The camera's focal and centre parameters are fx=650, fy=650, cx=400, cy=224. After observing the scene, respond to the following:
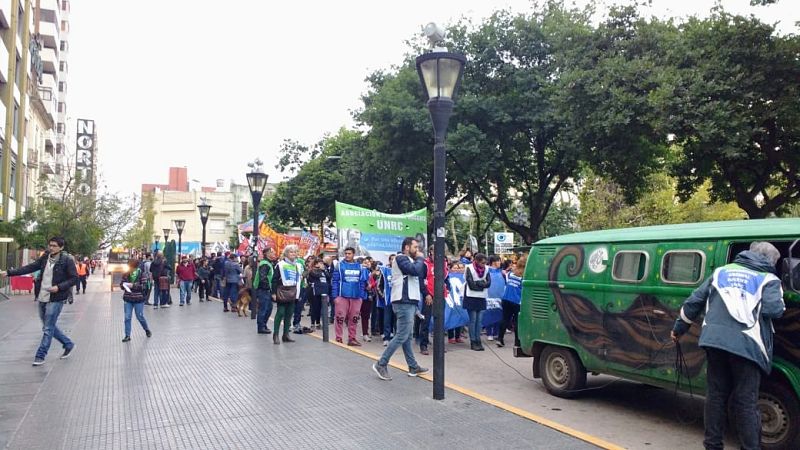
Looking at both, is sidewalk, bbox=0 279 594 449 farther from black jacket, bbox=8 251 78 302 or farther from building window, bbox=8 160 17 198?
building window, bbox=8 160 17 198

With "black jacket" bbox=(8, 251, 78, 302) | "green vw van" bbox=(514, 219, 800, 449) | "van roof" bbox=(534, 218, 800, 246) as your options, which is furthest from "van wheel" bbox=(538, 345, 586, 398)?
"black jacket" bbox=(8, 251, 78, 302)

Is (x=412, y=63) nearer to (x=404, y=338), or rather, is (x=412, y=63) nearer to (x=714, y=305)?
(x=404, y=338)

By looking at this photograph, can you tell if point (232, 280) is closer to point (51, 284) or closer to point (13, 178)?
point (51, 284)

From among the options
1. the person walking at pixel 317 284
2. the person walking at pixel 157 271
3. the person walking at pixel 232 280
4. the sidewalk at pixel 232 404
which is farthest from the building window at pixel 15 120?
the person walking at pixel 317 284

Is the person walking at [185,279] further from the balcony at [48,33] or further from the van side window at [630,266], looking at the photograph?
the balcony at [48,33]

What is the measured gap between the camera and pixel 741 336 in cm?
508

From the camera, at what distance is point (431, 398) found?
7555 millimetres

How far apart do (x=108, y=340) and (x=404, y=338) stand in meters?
7.29

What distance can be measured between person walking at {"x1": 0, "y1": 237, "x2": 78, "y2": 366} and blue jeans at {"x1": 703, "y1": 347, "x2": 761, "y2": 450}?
880 cm

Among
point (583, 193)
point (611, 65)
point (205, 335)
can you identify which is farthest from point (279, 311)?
point (583, 193)

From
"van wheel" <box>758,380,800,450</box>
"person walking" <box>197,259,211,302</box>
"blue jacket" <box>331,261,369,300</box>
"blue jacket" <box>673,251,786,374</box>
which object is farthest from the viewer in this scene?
"person walking" <box>197,259,211,302</box>

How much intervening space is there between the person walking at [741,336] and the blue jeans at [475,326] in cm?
654

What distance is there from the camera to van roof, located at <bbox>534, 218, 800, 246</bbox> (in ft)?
18.5

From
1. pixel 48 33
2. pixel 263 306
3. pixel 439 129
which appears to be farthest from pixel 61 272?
pixel 48 33
